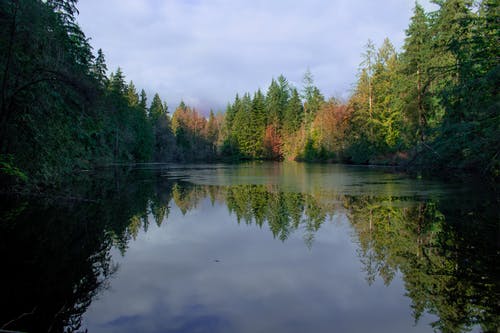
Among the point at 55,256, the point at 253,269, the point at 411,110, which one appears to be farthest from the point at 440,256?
the point at 411,110

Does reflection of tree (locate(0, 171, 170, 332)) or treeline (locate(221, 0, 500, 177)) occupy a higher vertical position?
treeline (locate(221, 0, 500, 177))

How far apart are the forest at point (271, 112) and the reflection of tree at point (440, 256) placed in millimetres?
1598

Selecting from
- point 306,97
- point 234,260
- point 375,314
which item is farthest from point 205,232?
point 306,97

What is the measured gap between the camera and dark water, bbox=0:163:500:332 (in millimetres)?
4738

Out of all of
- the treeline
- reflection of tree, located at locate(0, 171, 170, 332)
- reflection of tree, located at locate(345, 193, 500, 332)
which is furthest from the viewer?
the treeline

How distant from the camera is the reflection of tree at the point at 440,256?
4.92 metres

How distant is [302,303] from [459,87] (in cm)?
770

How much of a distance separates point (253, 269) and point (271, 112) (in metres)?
71.9

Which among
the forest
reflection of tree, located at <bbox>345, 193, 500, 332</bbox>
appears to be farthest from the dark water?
the forest

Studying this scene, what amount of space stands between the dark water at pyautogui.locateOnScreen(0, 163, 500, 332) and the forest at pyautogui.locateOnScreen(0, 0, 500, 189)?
6.58 feet

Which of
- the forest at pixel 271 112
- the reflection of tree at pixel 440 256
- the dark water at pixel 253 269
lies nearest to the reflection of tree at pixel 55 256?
the dark water at pixel 253 269

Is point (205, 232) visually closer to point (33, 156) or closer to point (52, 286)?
point (52, 286)

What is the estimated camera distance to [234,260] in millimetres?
7414

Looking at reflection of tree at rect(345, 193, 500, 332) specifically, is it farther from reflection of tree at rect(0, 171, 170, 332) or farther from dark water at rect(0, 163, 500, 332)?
reflection of tree at rect(0, 171, 170, 332)
